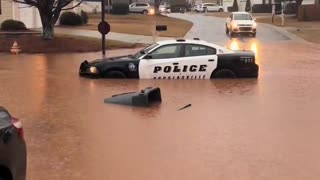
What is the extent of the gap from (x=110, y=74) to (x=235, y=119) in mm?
6633

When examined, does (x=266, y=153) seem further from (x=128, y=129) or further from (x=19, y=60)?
(x=19, y=60)

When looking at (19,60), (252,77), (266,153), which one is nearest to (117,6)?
(19,60)

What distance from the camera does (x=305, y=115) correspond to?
1198cm

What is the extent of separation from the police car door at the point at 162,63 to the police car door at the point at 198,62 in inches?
8.0

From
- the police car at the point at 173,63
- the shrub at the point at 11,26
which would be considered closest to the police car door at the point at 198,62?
the police car at the point at 173,63

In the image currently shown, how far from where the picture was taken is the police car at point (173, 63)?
17250mm

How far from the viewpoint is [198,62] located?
683 inches

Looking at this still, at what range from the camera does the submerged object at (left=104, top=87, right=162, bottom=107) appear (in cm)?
1287

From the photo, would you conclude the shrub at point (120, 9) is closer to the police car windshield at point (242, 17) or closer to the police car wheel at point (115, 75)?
the police car windshield at point (242, 17)

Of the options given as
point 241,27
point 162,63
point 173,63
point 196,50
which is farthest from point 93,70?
point 241,27

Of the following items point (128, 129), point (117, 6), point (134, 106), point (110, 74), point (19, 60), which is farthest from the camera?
point (117, 6)

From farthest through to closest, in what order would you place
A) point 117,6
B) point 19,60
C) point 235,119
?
point 117,6 → point 19,60 → point 235,119

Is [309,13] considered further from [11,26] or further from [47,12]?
[47,12]

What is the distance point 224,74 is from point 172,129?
753 centimetres
